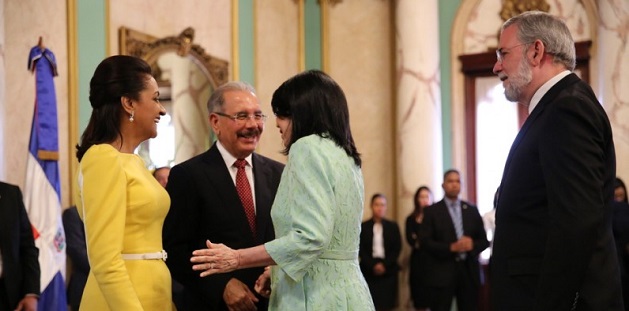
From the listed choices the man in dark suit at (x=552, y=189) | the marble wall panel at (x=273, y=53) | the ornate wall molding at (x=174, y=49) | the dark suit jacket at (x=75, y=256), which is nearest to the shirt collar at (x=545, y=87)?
the man in dark suit at (x=552, y=189)

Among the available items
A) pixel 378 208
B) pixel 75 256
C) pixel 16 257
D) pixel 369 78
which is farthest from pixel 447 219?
pixel 16 257

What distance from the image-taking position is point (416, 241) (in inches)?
329

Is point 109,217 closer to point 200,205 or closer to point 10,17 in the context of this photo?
point 200,205

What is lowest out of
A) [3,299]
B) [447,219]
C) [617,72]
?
[3,299]

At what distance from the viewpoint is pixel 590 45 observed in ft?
29.0

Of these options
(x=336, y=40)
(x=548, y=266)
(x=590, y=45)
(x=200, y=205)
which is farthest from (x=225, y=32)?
(x=548, y=266)

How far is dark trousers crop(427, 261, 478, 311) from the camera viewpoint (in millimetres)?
7234

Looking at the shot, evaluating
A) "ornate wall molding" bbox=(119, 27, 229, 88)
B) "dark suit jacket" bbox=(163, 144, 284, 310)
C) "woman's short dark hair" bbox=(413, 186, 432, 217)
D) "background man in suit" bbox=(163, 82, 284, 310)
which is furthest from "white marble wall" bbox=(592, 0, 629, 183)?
"dark suit jacket" bbox=(163, 144, 284, 310)

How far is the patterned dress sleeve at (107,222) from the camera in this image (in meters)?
2.38

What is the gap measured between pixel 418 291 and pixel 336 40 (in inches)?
144

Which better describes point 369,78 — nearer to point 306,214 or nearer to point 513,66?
point 513,66

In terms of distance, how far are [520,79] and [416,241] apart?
239 inches

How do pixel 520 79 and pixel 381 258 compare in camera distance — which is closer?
pixel 520 79

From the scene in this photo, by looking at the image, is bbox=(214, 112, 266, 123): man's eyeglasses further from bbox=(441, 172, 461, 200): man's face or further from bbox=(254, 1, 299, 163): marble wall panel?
bbox=(254, 1, 299, 163): marble wall panel
